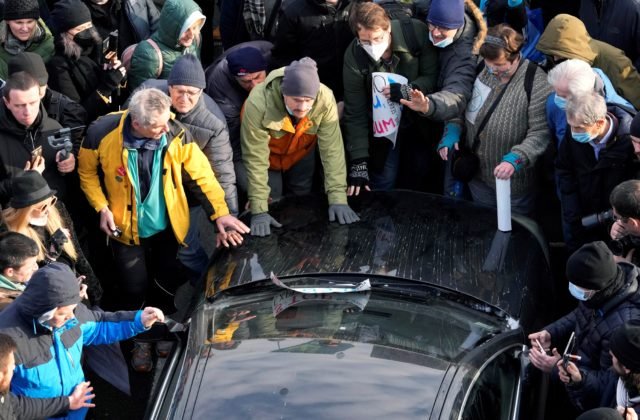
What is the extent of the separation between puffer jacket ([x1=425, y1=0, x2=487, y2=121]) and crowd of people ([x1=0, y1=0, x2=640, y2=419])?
1 cm

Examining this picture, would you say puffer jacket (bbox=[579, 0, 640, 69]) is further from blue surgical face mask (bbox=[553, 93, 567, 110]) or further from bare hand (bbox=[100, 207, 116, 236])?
bare hand (bbox=[100, 207, 116, 236])

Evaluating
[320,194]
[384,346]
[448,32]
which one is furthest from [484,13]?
[384,346]

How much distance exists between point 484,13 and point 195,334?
11.3ft

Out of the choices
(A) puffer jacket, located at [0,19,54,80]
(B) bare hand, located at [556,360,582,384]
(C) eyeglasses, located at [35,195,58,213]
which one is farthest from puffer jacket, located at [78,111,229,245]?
(B) bare hand, located at [556,360,582,384]

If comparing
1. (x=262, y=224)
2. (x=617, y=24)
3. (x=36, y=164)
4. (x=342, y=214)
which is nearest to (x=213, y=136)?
(x=262, y=224)

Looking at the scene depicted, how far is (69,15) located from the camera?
19.5 feet

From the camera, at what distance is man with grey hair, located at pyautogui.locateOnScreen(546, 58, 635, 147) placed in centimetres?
507

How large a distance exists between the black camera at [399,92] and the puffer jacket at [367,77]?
0.43 ft

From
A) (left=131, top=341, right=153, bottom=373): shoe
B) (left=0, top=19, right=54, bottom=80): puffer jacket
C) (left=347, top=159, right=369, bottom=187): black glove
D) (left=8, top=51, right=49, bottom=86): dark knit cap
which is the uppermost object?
(left=8, top=51, right=49, bottom=86): dark knit cap

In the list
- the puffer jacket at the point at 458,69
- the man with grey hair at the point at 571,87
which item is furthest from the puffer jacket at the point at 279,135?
the man with grey hair at the point at 571,87

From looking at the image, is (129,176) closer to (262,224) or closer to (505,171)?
(262,224)

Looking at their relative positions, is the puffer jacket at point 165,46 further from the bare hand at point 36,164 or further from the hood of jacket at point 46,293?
the hood of jacket at point 46,293

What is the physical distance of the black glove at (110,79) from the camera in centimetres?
598

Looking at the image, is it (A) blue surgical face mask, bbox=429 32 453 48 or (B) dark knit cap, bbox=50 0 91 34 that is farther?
(B) dark knit cap, bbox=50 0 91 34
